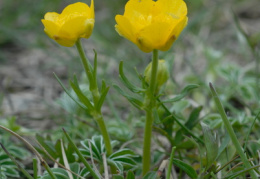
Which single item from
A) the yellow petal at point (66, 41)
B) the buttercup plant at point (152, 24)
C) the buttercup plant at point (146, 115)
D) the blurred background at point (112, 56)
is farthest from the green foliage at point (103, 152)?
the blurred background at point (112, 56)

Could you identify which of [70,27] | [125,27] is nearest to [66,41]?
[70,27]

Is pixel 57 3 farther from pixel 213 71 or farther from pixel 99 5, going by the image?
pixel 213 71

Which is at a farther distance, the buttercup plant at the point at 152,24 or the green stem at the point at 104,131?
the green stem at the point at 104,131

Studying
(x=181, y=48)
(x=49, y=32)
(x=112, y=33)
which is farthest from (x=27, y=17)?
(x=49, y=32)

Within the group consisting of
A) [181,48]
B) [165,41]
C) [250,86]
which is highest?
[165,41]

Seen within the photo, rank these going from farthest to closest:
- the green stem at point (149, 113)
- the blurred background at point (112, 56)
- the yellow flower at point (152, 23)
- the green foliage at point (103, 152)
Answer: the blurred background at point (112, 56)
the green foliage at point (103, 152)
the green stem at point (149, 113)
the yellow flower at point (152, 23)

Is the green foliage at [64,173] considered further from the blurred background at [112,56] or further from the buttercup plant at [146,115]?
the blurred background at [112,56]
